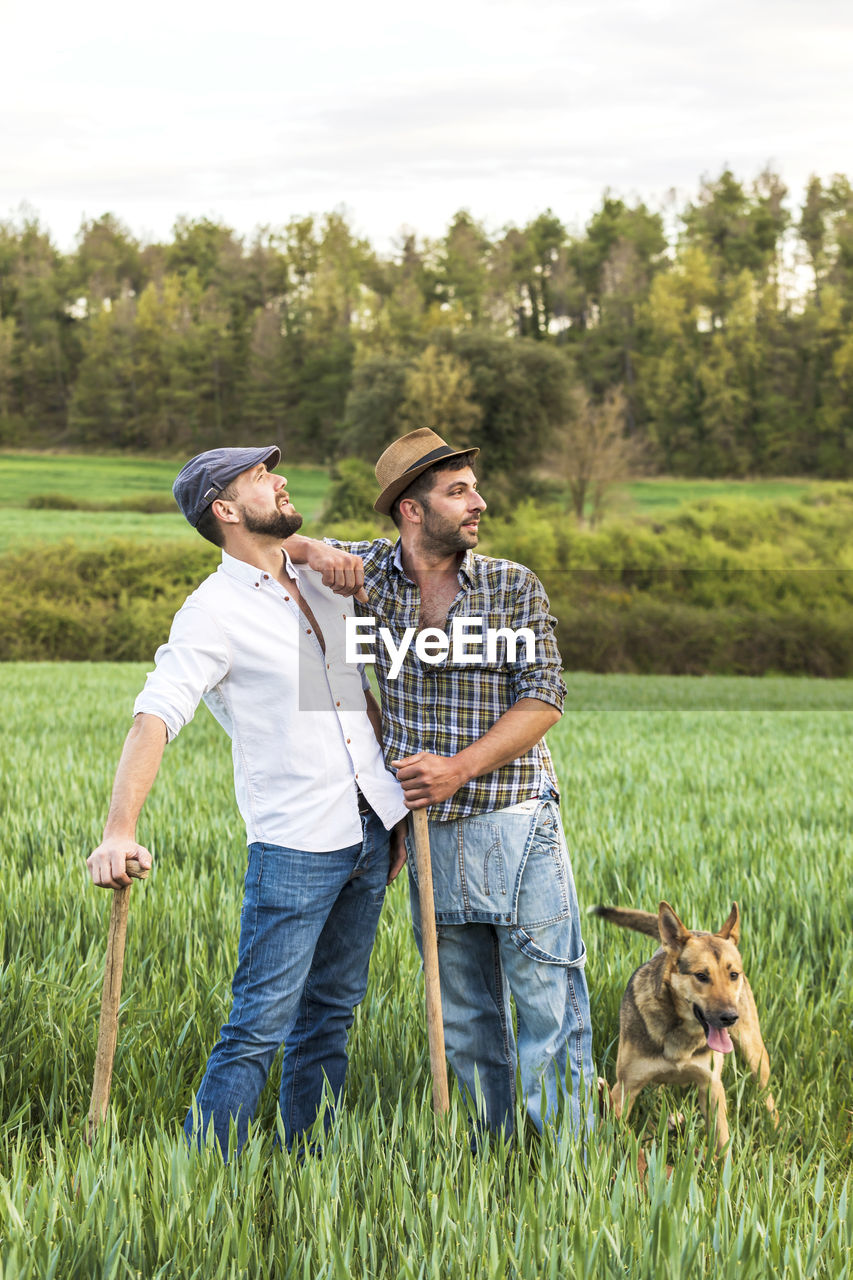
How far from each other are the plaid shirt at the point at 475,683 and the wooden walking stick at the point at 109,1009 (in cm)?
89

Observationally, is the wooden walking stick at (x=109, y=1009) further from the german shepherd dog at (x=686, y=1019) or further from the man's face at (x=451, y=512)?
the german shepherd dog at (x=686, y=1019)

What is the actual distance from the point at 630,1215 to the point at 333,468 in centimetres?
4444

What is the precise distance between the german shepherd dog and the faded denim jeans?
1.12ft

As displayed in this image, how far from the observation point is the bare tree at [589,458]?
46.1 m

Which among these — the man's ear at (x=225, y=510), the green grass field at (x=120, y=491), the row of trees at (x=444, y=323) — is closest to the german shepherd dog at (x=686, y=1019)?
the man's ear at (x=225, y=510)

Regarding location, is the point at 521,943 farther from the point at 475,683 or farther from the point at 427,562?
the point at 427,562

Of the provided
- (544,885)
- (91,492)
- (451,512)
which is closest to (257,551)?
(451,512)

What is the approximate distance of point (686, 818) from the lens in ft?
26.1

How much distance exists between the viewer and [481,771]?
10.0 ft

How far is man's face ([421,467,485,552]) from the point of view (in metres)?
3.20

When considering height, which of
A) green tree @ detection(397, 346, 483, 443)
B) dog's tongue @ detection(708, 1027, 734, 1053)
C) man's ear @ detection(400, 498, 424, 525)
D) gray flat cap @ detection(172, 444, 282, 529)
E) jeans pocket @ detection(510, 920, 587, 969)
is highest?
green tree @ detection(397, 346, 483, 443)

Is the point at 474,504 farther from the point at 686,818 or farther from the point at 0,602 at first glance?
the point at 0,602

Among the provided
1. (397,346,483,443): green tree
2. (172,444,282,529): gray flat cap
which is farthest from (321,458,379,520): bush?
(172,444,282,529): gray flat cap

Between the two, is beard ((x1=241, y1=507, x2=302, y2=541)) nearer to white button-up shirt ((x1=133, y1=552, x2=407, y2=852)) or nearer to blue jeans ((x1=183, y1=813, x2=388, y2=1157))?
white button-up shirt ((x1=133, y1=552, x2=407, y2=852))
